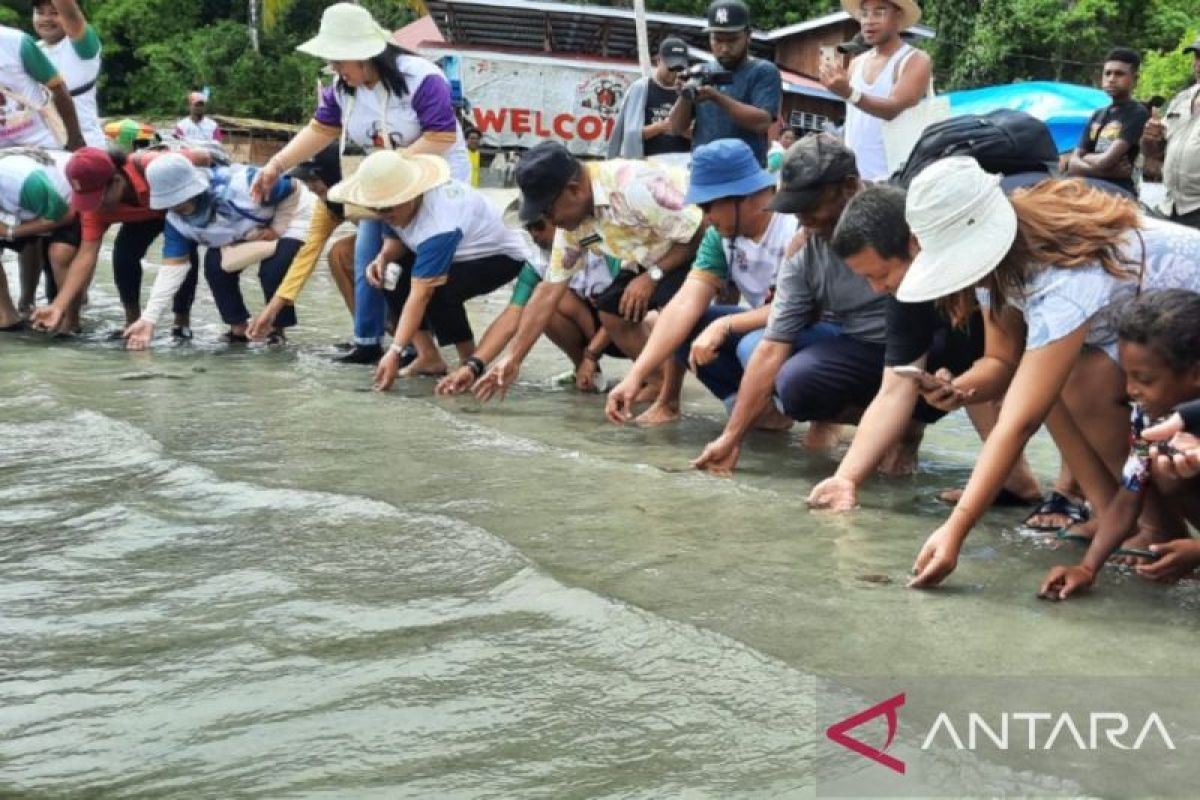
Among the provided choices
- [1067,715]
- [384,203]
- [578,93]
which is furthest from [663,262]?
[578,93]

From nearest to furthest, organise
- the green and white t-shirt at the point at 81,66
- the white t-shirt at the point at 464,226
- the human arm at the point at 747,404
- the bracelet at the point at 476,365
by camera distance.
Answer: the human arm at the point at 747,404 → the bracelet at the point at 476,365 → the white t-shirt at the point at 464,226 → the green and white t-shirt at the point at 81,66

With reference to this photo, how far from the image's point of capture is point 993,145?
148 inches

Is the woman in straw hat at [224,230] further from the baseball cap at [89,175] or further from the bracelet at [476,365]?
the bracelet at [476,365]

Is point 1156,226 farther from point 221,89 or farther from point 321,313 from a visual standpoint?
point 221,89

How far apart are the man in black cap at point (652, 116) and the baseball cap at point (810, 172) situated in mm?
2300

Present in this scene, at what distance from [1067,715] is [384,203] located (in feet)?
13.2

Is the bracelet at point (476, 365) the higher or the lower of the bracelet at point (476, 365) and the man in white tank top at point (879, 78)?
the lower

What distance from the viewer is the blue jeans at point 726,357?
4836 millimetres

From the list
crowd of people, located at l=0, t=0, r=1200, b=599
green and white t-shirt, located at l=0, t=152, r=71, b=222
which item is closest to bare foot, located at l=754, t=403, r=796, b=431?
crowd of people, located at l=0, t=0, r=1200, b=599

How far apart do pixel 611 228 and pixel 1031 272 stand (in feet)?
7.93

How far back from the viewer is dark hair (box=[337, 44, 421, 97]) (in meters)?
6.21

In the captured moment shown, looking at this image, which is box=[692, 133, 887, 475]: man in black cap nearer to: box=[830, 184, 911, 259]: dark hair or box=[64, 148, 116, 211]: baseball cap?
box=[830, 184, 911, 259]: dark hair

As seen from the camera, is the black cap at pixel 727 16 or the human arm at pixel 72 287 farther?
the human arm at pixel 72 287

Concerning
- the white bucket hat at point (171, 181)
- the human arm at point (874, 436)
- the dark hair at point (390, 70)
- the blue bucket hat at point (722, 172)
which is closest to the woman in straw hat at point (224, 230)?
the white bucket hat at point (171, 181)
